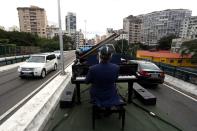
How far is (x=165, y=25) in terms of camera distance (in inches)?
4906

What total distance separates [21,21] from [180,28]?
126m

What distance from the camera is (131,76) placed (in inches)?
193

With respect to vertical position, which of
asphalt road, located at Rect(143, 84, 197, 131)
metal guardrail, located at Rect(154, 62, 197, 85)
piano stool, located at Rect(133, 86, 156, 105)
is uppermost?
metal guardrail, located at Rect(154, 62, 197, 85)

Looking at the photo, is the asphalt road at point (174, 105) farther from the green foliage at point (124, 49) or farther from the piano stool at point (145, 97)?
the green foliage at point (124, 49)

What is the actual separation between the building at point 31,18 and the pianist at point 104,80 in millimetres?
124878

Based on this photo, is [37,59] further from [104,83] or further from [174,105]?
[174,105]

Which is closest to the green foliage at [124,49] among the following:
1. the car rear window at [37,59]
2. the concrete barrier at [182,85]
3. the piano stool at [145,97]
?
the piano stool at [145,97]

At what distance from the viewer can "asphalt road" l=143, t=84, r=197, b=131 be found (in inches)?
174

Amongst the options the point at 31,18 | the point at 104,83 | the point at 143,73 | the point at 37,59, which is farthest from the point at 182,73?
the point at 31,18

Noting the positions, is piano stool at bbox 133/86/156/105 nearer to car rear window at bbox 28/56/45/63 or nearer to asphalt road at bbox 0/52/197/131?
asphalt road at bbox 0/52/197/131

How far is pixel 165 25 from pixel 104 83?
136828 millimetres

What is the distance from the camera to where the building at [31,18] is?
386 ft

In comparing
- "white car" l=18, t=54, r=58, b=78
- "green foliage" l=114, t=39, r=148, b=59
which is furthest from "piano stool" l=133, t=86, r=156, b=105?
"white car" l=18, t=54, r=58, b=78

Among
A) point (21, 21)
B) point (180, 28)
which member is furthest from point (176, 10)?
point (21, 21)
